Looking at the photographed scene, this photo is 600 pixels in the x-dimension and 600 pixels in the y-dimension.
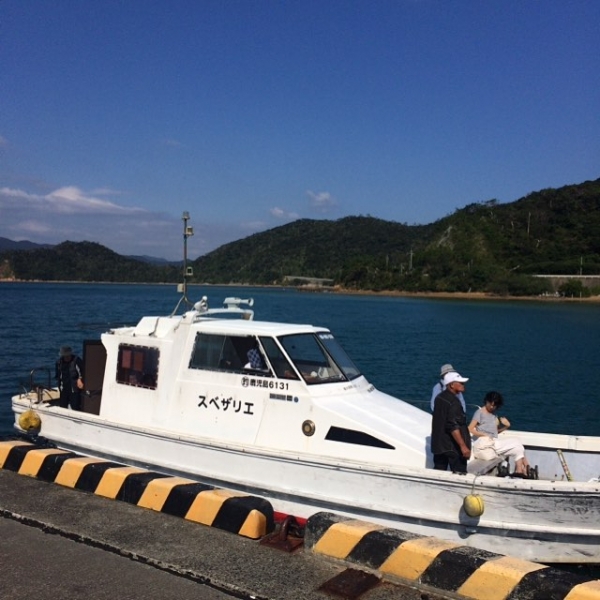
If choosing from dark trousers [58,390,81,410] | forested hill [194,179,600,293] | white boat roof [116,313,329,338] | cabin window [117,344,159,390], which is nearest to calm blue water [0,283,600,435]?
cabin window [117,344,159,390]

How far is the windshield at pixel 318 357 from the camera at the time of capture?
8047 mm

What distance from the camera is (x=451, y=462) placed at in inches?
265

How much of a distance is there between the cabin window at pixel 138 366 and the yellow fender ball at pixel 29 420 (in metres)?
1.75

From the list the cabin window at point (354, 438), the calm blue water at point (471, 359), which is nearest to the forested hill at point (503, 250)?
the calm blue water at point (471, 359)

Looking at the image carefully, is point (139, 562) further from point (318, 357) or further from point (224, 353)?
point (318, 357)

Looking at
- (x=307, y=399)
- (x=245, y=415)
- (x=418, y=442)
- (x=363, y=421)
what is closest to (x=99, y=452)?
(x=245, y=415)

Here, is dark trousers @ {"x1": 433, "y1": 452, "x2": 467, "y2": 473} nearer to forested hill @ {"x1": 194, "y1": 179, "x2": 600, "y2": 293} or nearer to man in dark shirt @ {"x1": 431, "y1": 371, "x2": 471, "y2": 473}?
Result: man in dark shirt @ {"x1": 431, "y1": 371, "x2": 471, "y2": 473}

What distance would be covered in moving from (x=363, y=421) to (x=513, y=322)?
5495cm

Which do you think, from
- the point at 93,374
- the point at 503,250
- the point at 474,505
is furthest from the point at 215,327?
the point at 503,250

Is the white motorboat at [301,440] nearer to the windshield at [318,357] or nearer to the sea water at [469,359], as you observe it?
the windshield at [318,357]

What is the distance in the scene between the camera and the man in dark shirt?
21.9 feet

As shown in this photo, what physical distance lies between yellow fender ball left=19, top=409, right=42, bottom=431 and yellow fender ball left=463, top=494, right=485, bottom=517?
682 cm

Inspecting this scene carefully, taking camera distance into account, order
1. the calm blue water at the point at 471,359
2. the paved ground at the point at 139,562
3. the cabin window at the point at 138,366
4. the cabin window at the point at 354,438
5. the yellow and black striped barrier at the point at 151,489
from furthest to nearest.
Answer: the calm blue water at the point at 471,359 < the cabin window at the point at 138,366 < the cabin window at the point at 354,438 < the yellow and black striped barrier at the point at 151,489 < the paved ground at the point at 139,562

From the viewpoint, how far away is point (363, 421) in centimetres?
743
